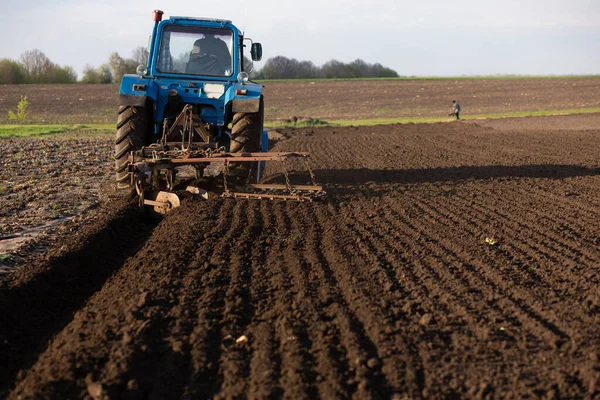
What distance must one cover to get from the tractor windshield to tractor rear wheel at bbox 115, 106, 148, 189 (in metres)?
0.99

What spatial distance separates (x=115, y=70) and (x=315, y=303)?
38.0 meters

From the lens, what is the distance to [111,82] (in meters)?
57.5

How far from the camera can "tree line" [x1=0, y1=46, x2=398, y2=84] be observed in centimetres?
5303

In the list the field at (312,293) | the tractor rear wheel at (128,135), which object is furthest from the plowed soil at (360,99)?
the field at (312,293)

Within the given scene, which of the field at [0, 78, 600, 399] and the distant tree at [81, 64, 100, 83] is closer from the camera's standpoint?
the field at [0, 78, 600, 399]

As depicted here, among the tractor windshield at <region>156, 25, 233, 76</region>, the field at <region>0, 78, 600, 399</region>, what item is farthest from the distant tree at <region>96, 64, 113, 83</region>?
the tractor windshield at <region>156, 25, 233, 76</region>

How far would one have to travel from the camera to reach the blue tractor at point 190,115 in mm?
8172

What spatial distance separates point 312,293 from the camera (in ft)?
16.2

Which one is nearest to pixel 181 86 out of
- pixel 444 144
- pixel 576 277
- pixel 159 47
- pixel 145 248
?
pixel 159 47

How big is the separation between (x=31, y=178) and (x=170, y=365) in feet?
28.7

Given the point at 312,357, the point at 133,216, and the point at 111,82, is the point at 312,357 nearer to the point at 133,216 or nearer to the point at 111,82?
the point at 133,216

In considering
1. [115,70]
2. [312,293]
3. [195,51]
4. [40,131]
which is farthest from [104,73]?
[312,293]

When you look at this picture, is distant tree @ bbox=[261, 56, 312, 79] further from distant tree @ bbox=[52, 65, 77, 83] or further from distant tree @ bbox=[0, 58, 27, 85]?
distant tree @ bbox=[0, 58, 27, 85]

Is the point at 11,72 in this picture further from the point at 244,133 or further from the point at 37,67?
the point at 244,133
